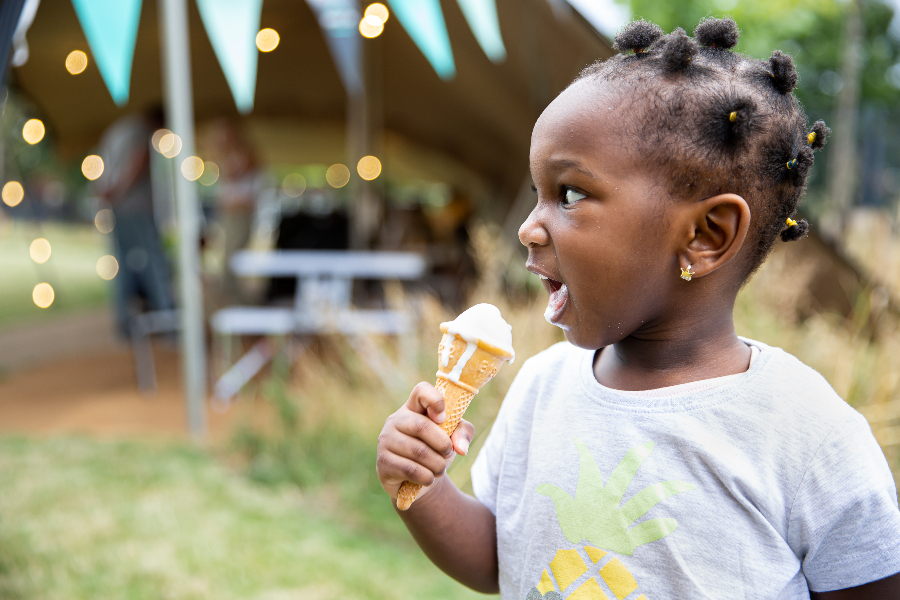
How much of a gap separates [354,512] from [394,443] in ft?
8.64

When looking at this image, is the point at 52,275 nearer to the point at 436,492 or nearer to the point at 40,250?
the point at 40,250

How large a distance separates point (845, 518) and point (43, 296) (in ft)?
41.5

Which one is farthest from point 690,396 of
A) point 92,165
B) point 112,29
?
point 92,165

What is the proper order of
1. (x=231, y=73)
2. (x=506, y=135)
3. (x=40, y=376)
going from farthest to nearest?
(x=506, y=135) < (x=40, y=376) < (x=231, y=73)

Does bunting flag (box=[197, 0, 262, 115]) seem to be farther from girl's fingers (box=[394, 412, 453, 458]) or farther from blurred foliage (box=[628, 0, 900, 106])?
blurred foliage (box=[628, 0, 900, 106])

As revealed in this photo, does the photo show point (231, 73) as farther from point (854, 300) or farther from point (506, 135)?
point (506, 135)

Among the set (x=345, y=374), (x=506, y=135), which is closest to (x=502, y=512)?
(x=345, y=374)

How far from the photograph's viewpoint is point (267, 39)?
8.35 meters

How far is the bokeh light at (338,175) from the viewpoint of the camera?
1402cm

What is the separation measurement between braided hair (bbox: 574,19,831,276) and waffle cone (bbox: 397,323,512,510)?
0.36 metres

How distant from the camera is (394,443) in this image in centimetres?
101

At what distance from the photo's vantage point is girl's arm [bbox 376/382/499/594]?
99 cm

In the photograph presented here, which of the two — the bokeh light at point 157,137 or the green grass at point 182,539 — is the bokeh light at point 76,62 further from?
the green grass at point 182,539

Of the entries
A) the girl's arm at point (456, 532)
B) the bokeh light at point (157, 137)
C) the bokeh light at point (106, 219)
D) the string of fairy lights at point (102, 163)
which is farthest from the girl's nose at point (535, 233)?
the bokeh light at point (106, 219)
